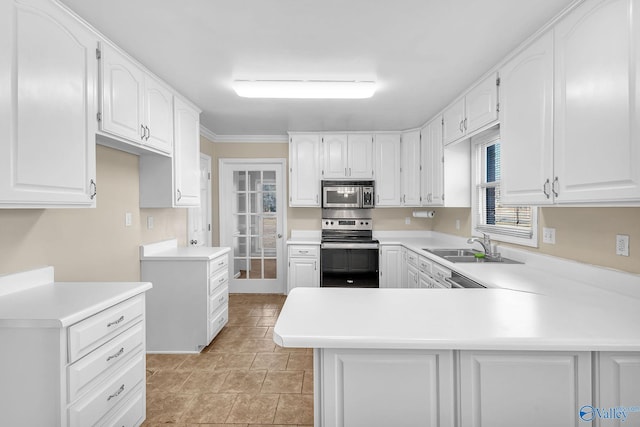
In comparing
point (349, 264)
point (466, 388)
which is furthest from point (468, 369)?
point (349, 264)

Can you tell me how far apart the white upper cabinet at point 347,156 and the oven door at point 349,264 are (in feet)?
3.13

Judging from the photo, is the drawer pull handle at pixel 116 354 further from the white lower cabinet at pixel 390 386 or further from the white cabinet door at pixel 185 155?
the white cabinet door at pixel 185 155

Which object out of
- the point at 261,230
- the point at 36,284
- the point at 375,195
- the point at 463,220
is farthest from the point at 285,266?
the point at 36,284

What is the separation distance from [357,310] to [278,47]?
1.71 m

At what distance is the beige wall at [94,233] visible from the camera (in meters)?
1.74

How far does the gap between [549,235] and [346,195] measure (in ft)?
8.07

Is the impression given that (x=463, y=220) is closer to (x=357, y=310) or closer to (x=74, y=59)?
(x=357, y=310)

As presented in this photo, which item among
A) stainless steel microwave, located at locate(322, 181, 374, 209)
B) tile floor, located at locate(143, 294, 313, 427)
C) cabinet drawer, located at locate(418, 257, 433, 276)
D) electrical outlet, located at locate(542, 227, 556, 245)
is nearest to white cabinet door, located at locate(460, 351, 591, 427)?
tile floor, located at locate(143, 294, 313, 427)

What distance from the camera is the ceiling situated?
66.1 inches

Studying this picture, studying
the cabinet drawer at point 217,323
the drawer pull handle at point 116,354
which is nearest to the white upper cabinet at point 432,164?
the cabinet drawer at point 217,323

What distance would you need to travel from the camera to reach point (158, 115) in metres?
2.59

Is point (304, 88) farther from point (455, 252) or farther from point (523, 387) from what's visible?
point (523, 387)

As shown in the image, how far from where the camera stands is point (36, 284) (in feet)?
5.93

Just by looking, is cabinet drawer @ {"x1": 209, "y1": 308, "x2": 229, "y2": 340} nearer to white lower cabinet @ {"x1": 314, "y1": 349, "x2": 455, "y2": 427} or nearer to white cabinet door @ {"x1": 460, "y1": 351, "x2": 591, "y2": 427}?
white lower cabinet @ {"x1": 314, "y1": 349, "x2": 455, "y2": 427}
